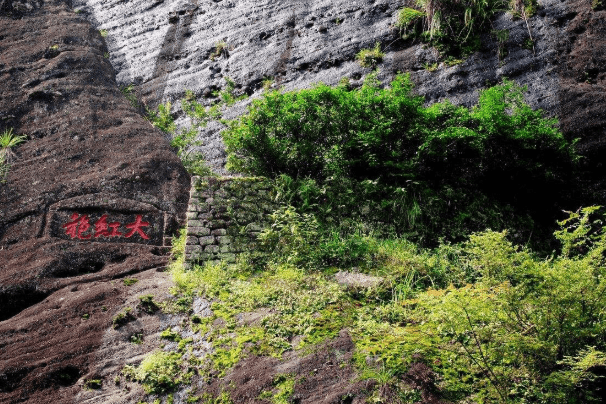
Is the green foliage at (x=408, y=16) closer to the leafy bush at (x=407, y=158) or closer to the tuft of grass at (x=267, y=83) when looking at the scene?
the leafy bush at (x=407, y=158)

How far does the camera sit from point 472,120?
766cm

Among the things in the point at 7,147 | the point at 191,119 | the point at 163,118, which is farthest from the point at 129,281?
the point at 163,118

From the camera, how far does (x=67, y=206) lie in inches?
319

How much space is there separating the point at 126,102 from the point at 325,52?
4.47m

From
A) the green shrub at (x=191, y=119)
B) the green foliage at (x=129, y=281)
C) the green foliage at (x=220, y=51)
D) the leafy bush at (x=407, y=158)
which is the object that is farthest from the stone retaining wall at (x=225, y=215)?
the green foliage at (x=220, y=51)

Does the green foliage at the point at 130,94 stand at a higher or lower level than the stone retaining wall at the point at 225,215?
higher

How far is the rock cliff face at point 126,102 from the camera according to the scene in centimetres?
632

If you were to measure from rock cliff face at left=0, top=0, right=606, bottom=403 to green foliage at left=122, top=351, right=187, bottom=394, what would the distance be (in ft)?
1.44

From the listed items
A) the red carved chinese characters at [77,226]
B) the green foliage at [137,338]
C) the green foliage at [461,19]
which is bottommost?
the green foliage at [137,338]

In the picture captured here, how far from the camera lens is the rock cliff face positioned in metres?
6.32

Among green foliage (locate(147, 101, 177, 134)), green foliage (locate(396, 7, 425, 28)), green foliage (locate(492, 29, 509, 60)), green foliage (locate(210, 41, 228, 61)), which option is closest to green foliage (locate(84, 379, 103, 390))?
green foliage (locate(147, 101, 177, 134))

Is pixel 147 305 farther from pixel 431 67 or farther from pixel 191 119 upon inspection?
pixel 431 67

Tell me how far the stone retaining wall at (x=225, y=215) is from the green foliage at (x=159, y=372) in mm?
1749

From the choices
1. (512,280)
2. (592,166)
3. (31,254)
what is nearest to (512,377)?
(512,280)
